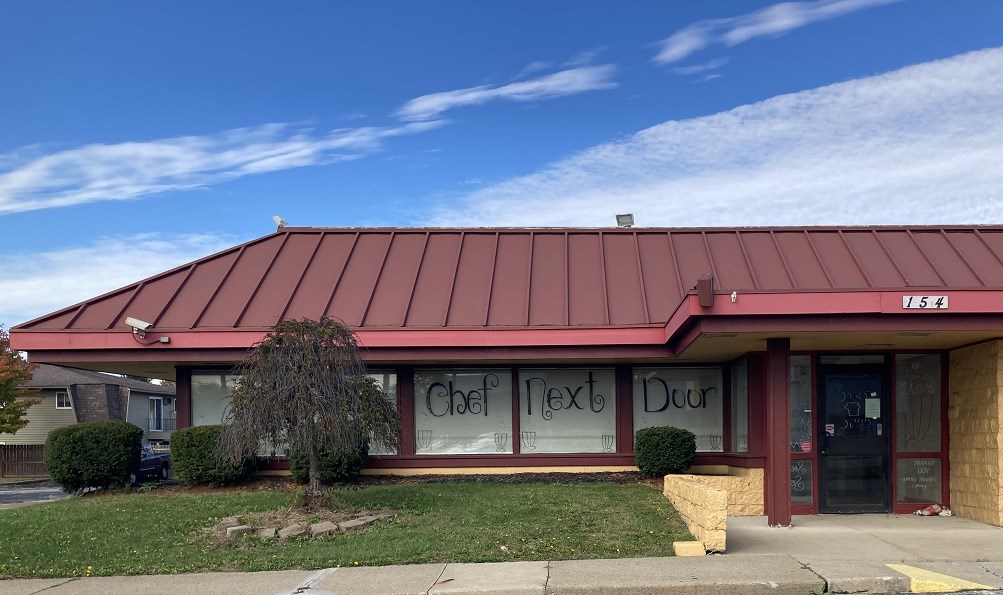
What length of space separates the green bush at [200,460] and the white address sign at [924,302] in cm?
1045

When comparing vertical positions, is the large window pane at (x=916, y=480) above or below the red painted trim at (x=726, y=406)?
below

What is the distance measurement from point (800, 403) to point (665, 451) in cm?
228

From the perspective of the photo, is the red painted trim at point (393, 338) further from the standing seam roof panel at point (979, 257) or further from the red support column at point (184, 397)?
the standing seam roof panel at point (979, 257)

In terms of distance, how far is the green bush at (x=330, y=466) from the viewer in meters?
15.1

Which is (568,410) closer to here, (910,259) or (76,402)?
(910,259)

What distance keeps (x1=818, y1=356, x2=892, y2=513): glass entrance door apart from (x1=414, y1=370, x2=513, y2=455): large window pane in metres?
5.44

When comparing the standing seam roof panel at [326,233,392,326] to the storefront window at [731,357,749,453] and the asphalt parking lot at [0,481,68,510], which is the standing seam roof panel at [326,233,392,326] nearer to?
the storefront window at [731,357,749,453]

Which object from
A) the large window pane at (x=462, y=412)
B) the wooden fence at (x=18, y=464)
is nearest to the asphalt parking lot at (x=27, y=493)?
the wooden fence at (x=18, y=464)

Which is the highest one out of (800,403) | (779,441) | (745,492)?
(800,403)

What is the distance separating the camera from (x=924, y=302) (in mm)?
11469

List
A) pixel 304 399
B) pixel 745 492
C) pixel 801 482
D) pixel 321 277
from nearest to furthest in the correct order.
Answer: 1. pixel 304 399
2. pixel 745 492
3. pixel 801 482
4. pixel 321 277

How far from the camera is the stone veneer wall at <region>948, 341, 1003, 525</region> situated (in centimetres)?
1270

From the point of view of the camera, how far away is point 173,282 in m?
17.2

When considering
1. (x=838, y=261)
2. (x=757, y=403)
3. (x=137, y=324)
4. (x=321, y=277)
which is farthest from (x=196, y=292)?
(x=838, y=261)
